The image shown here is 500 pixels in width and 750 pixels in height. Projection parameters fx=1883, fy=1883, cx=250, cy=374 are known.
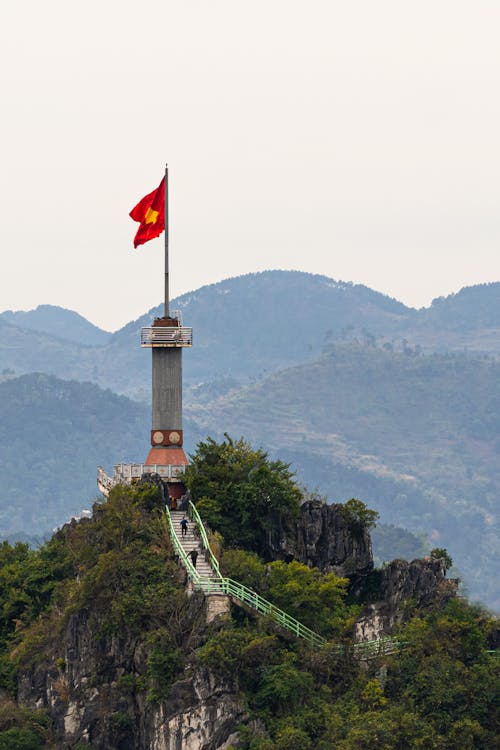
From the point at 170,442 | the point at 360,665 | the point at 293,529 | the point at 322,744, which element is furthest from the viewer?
the point at 170,442

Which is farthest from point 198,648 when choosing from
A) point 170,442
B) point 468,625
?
point 170,442

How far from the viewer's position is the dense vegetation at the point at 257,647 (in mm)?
76125

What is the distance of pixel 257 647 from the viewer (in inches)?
3036

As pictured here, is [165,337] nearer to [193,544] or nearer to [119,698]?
[193,544]

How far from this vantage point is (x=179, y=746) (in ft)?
250

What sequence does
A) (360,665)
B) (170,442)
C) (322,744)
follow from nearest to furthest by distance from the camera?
1. (322,744)
2. (360,665)
3. (170,442)

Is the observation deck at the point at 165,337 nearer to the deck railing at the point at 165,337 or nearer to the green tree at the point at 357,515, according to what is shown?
the deck railing at the point at 165,337

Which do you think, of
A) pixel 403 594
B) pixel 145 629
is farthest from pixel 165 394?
pixel 145 629

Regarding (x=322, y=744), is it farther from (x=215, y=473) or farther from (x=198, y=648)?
(x=215, y=473)

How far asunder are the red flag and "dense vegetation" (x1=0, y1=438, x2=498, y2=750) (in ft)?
51.1

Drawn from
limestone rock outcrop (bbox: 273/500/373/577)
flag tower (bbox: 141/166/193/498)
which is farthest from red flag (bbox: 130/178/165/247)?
limestone rock outcrop (bbox: 273/500/373/577)

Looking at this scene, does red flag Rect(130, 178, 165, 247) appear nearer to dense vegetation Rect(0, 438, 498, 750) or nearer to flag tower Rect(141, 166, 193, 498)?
flag tower Rect(141, 166, 193, 498)

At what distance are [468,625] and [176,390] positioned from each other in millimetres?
23986

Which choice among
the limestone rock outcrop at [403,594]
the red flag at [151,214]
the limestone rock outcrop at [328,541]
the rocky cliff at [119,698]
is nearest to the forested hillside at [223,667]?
the rocky cliff at [119,698]
